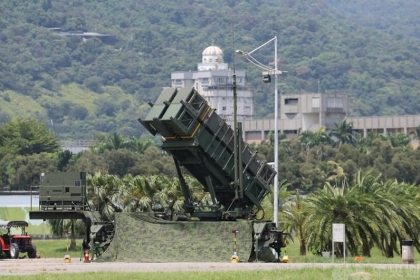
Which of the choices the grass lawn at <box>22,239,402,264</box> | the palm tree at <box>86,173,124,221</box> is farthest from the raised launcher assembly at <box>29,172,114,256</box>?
the palm tree at <box>86,173,124,221</box>

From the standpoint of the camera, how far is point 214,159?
50.4m

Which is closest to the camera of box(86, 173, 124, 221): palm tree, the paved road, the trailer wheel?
the paved road

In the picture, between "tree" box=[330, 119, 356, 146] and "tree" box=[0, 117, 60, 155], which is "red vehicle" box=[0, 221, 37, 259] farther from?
"tree" box=[330, 119, 356, 146]

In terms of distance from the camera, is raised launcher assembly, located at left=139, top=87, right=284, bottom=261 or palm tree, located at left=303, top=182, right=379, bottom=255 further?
palm tree, located at left=303, top=182, right=379, bottom=255

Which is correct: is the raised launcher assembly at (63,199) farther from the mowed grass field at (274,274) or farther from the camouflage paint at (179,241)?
the mowed grass field at (274,274)

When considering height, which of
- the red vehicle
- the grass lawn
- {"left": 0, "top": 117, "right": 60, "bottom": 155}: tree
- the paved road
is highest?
{"left": 0, "top": 117, "right": 60, "bottom": 155}: tree

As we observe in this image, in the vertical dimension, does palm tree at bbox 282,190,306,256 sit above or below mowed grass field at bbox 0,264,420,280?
above

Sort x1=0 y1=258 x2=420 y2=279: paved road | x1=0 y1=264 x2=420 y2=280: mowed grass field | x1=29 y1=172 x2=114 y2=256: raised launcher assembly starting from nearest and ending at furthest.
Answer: x1=0 y1=264 x2=420 y2=280: mowed grass field
x1=0 y1=258 x2=420 y2=279: paved road
x1=29 y1=172 x2=114 y2=256: raised launcher assembly

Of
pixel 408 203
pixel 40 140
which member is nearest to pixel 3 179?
pixel 40 140

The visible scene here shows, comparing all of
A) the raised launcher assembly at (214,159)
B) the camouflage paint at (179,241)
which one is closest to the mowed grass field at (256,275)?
the camouflage paint at (179,241)

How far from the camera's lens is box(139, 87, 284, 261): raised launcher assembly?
4975 centimetres

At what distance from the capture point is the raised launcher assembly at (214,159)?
49750 millimetres

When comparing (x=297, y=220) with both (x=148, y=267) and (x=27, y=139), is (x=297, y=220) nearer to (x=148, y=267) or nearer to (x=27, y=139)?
(x=148, y=267)

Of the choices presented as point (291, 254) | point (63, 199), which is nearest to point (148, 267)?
point (63, 199)
